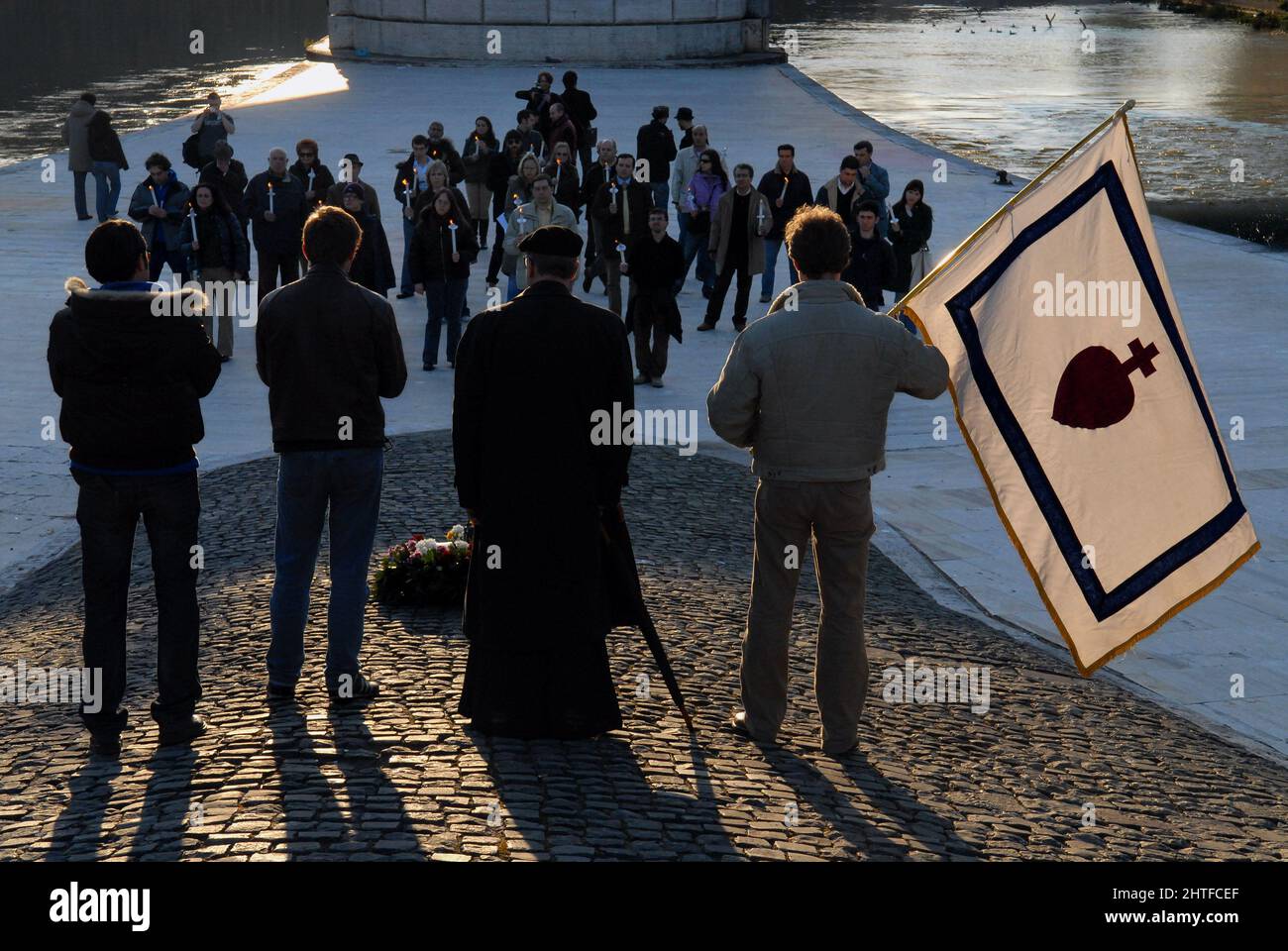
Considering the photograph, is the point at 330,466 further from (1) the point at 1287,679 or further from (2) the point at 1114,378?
(1) the point at 1287,679

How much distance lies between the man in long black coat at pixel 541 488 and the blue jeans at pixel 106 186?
16.0 m

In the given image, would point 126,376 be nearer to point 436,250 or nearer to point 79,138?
point 436,250

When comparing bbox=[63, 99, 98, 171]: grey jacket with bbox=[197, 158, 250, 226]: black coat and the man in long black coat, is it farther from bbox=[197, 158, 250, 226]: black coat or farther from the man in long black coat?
the man in long black coat

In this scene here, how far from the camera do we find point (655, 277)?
1366 centimetres

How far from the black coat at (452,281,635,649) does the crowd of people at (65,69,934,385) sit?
7.75 meters

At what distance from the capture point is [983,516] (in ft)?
36.3

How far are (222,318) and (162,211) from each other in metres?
1.02

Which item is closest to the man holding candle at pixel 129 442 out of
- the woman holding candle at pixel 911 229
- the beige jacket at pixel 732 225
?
the woman holding candle at pixel 911 229

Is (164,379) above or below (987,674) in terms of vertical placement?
above

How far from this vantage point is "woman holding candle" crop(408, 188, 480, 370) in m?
14.0

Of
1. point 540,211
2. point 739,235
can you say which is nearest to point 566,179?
point 739,235

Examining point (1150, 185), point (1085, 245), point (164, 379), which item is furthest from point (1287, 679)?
point (1150, 185)

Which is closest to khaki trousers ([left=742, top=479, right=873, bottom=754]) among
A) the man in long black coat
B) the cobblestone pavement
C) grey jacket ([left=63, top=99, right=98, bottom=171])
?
the cobblestone pavement
